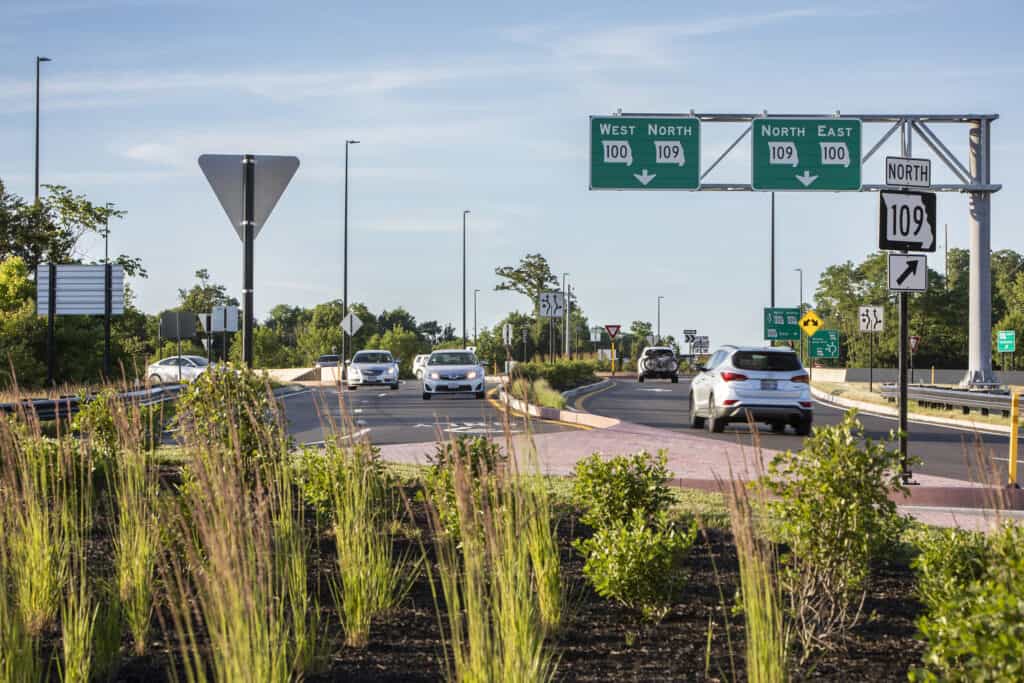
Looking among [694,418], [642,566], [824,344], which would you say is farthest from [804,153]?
[824,344]

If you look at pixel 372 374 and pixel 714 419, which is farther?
pixel 372 374

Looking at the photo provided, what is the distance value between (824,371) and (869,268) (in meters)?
17.1

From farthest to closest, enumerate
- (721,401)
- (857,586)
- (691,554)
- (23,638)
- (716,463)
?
(721,401)
(716,463)
(691,554)
(857,586)
(23,638)

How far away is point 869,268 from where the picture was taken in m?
79.2

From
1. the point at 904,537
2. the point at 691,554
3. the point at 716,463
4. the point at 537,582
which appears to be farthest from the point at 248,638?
the point at 716,463

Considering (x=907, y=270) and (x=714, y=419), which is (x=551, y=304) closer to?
(x=714, y=419)

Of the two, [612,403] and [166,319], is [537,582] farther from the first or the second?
[166,319]

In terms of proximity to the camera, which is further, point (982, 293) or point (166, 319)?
point (166, 319)

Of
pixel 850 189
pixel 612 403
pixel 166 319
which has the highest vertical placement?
pixel 850 189

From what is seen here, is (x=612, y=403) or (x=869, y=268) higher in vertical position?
(x=869, y=268)

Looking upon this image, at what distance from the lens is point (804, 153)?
95.3ft

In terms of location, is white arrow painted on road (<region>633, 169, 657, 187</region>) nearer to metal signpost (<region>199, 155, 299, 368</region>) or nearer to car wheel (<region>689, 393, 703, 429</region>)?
car wheel (<region>689, 393, 703, 429</region>)

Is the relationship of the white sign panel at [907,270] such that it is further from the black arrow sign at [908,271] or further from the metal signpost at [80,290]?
the metal signpost at [80,290]

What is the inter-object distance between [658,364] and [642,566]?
160ft
